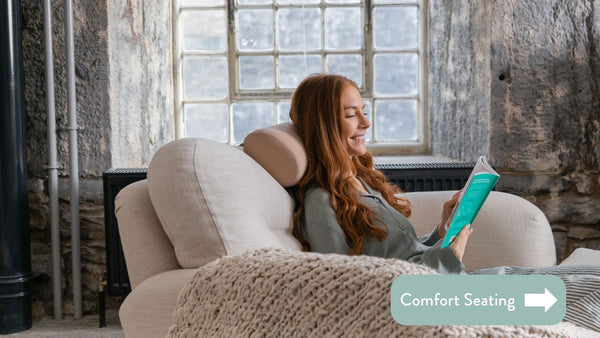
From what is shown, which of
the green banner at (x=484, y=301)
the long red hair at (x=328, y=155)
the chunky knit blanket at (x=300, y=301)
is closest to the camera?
the green banner at (x=484, y=301)

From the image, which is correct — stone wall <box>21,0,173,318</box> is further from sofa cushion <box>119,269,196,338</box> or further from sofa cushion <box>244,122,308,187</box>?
sofa cushion <box>119,269,196,338</box>

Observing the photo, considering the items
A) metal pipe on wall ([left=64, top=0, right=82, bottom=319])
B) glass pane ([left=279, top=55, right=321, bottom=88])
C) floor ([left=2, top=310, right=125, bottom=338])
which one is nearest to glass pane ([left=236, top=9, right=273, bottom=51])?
glass pane ([left=279, top=55, right=321, bottom=88])

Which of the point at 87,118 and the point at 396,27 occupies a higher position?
the point at 396,27

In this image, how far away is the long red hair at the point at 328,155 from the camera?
64.1 inches

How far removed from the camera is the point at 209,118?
3.53 metres

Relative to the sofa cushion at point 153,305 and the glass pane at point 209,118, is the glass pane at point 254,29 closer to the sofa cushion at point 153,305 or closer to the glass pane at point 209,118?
the glass pane at point 209,118

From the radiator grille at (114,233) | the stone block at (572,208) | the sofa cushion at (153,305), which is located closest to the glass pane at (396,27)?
the stone block at (572,208)

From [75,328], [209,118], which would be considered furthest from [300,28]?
[75,328]

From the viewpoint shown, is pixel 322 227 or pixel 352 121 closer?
pixel 322 227

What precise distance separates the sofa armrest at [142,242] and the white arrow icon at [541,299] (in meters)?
0.82

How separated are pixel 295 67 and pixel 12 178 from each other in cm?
150

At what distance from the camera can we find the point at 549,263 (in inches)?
78.4

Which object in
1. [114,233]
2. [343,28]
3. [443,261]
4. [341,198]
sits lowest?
[114,233]

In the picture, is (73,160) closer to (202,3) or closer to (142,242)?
(202,3)
